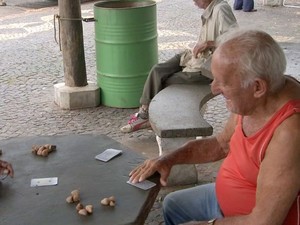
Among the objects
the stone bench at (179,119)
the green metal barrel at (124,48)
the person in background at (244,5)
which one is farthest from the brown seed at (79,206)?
the person in background at (244,5)

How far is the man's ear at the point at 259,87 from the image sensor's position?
1868 mm

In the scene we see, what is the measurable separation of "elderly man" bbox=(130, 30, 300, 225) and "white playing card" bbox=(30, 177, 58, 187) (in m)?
0.33

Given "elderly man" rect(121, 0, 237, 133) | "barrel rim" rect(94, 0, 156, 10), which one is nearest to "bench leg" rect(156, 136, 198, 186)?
"elderly man" rect(121, 0, 237, 133)

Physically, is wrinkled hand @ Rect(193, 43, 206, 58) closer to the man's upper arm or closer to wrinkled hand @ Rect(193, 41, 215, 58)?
wrinkled hand @ Rect(193, 41, 215, 58)

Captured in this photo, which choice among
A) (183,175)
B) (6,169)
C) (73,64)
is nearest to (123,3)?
(73,64)

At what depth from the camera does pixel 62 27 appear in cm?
552

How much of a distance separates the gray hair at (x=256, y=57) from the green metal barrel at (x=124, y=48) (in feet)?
11.1

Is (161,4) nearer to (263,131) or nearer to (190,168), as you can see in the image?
(190,168)

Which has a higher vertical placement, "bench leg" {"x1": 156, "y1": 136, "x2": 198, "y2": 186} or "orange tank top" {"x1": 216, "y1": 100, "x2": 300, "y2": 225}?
"orange tank top" {"x1": 216, "y1": 100, "x2": 300, "y2": 225}

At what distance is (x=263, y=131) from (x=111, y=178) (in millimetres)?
677

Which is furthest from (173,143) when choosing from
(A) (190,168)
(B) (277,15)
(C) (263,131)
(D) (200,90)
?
(B) (277,15)

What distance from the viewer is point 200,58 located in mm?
4340

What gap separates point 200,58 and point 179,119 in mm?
989

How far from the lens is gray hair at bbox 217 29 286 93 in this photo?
6.04 feet
